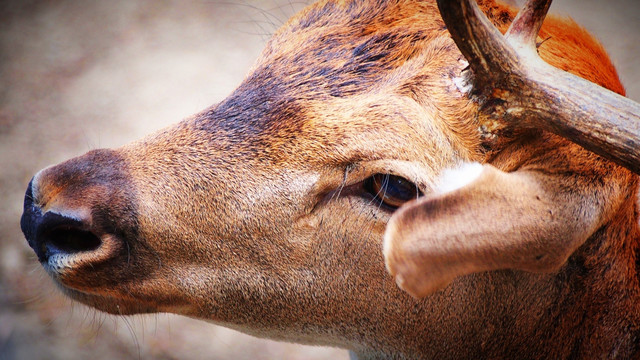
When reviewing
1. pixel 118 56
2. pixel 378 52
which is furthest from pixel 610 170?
pixel 118 56

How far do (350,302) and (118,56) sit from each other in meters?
5.52

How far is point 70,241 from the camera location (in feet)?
8.25

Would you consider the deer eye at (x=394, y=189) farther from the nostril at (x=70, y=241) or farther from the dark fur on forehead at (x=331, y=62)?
the nostril at (x=70, y=241)

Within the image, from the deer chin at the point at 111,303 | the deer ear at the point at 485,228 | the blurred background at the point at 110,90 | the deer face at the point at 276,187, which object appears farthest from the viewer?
the blurred background at the point at 110,90

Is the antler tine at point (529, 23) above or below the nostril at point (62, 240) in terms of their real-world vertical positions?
above

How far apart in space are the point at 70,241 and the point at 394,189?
1.45 metres

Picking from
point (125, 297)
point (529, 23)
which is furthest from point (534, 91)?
point (125, 297)

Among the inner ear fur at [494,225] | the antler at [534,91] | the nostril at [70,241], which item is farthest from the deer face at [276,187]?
the inner ear fur at [494,225]

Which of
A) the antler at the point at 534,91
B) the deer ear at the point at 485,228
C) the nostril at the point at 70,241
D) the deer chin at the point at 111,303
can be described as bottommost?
the deer chin at the point at 111,303

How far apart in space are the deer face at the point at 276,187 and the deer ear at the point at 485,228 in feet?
1.03

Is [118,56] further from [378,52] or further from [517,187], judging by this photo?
[517,187]

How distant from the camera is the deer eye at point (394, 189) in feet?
7.86

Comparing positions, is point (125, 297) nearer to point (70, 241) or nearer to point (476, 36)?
point (70, 241)

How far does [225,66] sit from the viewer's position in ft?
22.9
